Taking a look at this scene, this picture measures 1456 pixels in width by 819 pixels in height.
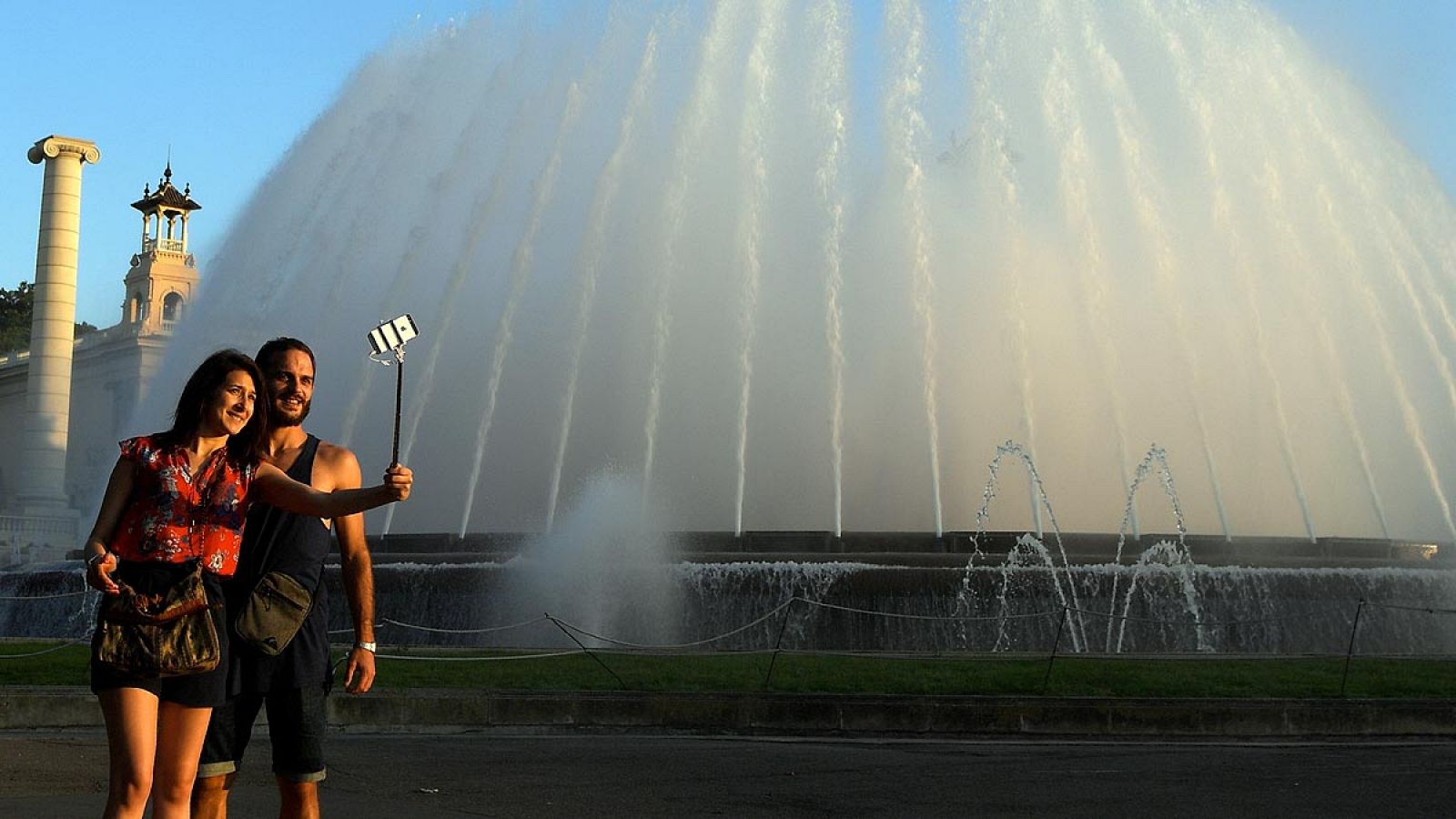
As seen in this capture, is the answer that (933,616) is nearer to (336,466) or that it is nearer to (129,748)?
(336,466)

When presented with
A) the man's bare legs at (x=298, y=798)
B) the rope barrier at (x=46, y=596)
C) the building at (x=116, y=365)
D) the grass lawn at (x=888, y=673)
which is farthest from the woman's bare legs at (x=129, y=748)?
the building at (x=116, y=365)

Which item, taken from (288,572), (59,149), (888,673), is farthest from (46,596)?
(59,149)

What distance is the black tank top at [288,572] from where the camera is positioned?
4.00 meters

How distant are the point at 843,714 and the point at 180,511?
6247 millimetres

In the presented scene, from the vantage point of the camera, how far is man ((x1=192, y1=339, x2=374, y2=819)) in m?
4.03

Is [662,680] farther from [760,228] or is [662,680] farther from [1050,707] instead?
[760,228]

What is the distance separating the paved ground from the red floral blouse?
8.11 ft

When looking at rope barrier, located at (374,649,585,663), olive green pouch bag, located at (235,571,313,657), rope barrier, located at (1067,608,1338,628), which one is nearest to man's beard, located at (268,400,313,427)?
olive green pouch bag, located at (235,571,313,657)

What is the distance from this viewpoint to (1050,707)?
30.8 ft

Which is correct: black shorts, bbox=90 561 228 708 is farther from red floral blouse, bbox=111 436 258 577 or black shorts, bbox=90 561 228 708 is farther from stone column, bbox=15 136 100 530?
stone column, bbox=15 136 100 530

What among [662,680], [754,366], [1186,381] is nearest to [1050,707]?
[662,680]

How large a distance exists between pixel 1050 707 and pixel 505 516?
54.1ft

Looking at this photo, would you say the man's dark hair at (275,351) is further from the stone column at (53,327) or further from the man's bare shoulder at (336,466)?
the stone column at (53,327)

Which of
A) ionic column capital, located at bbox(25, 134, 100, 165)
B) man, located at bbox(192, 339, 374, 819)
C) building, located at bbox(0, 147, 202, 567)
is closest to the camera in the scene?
man, located at bbox(192, 339, 374, 819)
